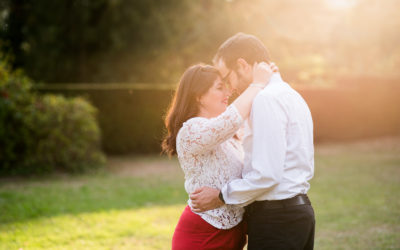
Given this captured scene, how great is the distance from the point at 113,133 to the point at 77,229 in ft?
23.5

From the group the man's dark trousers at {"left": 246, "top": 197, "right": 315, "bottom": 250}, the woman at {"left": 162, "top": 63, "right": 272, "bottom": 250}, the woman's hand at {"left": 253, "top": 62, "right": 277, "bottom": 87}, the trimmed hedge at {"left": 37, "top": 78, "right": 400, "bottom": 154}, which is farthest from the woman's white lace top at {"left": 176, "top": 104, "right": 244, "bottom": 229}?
the trimmed hedge at {"left": 37, "top": 78, "right": 400, "bottom": 154}

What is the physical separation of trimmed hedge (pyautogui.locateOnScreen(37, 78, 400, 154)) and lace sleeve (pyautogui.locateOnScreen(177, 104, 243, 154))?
24.6ft

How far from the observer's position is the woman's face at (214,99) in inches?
116

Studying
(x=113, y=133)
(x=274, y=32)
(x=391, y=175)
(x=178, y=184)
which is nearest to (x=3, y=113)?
(x=113, y=133)

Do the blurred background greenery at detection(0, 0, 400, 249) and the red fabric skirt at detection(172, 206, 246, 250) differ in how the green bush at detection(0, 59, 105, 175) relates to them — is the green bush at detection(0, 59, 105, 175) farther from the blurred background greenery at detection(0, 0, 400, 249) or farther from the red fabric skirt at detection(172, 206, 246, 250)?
the red fabric skirt at detection(172, 206, 246, 250)

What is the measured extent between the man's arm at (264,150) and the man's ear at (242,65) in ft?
1.17

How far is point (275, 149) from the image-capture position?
238 centimetres

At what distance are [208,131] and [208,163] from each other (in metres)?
0.29

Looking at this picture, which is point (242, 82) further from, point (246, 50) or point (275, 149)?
point (275, 149)

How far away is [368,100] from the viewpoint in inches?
645

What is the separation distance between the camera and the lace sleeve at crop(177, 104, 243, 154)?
2.55 meters

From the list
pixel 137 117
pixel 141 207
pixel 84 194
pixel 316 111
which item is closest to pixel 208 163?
pixel 141 207

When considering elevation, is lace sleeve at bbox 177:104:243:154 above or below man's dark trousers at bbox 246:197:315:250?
above

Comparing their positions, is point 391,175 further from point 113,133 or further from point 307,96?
point 113,133
